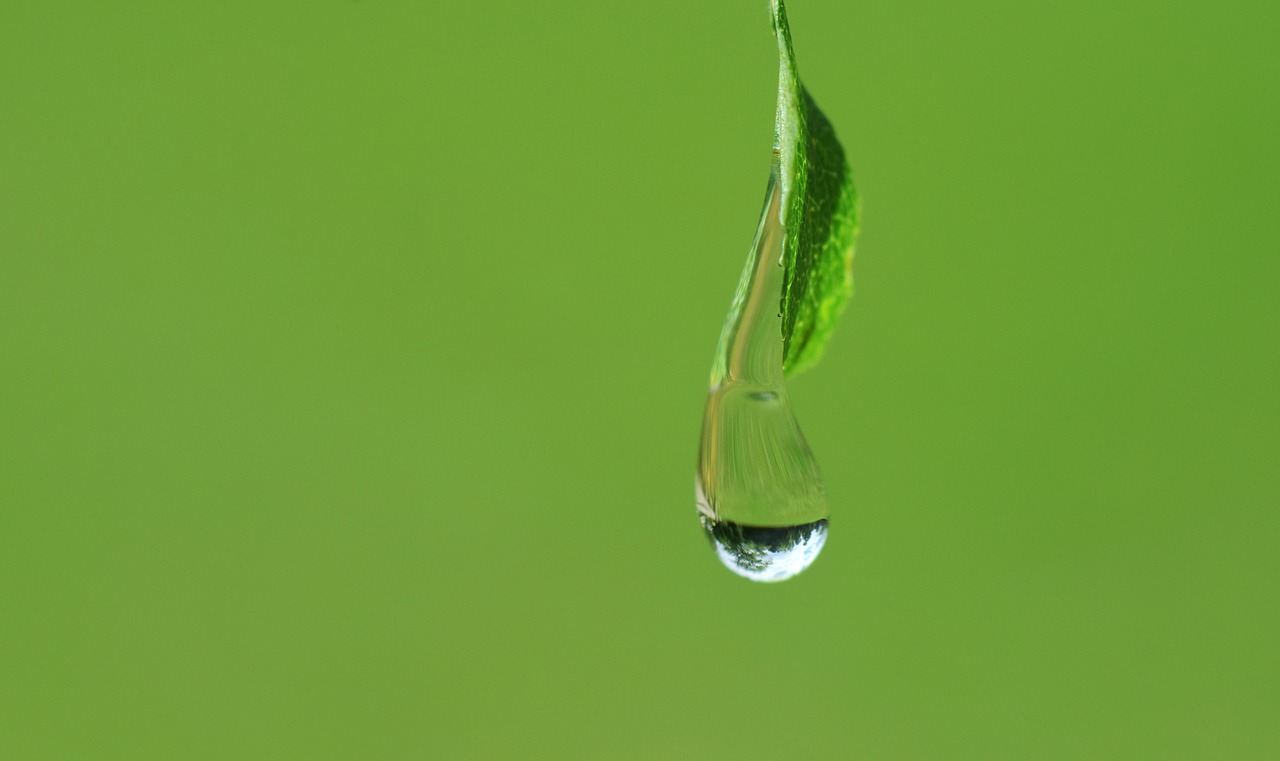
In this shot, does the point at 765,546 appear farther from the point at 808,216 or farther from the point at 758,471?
the point at 808,216

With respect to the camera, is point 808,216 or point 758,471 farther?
point 758,471

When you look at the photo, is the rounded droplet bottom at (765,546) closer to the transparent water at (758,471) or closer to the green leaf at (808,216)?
the transparent water at (758,471)

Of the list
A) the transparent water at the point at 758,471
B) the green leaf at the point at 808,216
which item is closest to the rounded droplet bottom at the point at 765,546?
the transparent water at the point at 758,471

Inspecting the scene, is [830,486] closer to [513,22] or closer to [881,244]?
[881,244]

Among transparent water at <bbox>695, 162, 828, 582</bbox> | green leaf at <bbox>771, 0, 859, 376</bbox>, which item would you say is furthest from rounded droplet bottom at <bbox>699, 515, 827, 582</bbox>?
green leaf at <bbox>771, 0, 859, 376</bbox>

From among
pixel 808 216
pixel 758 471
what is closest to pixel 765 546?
pixel 758 471

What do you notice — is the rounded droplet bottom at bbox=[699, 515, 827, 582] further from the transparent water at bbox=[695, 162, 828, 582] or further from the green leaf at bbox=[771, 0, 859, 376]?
the green leaf at bbox=[771, 0, 859, 376]
